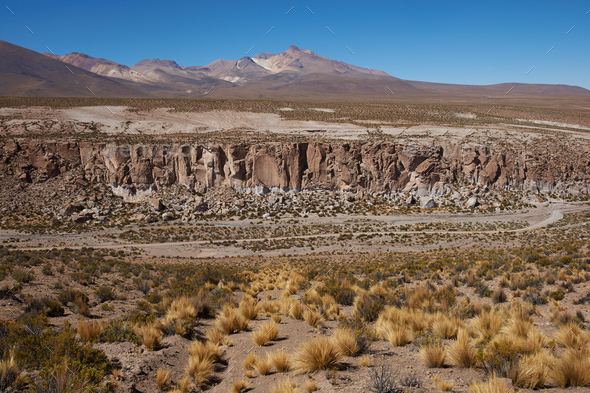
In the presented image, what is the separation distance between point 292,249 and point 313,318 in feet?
61.7

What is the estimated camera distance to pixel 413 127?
54.6 m

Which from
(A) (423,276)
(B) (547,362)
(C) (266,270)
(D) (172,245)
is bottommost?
(D) (172,245)

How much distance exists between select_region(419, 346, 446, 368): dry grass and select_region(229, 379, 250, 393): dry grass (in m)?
3.35

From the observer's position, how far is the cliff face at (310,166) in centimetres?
4122

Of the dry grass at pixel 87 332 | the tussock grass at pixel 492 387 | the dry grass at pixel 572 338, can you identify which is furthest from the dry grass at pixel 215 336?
the dry grass at pixel 572 338

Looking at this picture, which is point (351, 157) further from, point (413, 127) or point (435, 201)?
point (413, 127)

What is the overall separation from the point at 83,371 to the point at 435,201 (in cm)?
4125

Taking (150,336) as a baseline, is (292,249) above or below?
below

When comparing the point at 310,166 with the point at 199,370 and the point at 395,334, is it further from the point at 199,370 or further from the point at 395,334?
the point at 199,370

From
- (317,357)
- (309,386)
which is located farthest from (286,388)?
(317,357)

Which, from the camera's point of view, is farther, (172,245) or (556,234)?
(172,245)

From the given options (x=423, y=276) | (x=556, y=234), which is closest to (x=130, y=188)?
(x=423, y=276)

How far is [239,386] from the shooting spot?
561 cm

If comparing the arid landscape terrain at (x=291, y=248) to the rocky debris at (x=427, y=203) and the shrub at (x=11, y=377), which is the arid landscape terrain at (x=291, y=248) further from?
the rocky debris at (x=427, y=203)
